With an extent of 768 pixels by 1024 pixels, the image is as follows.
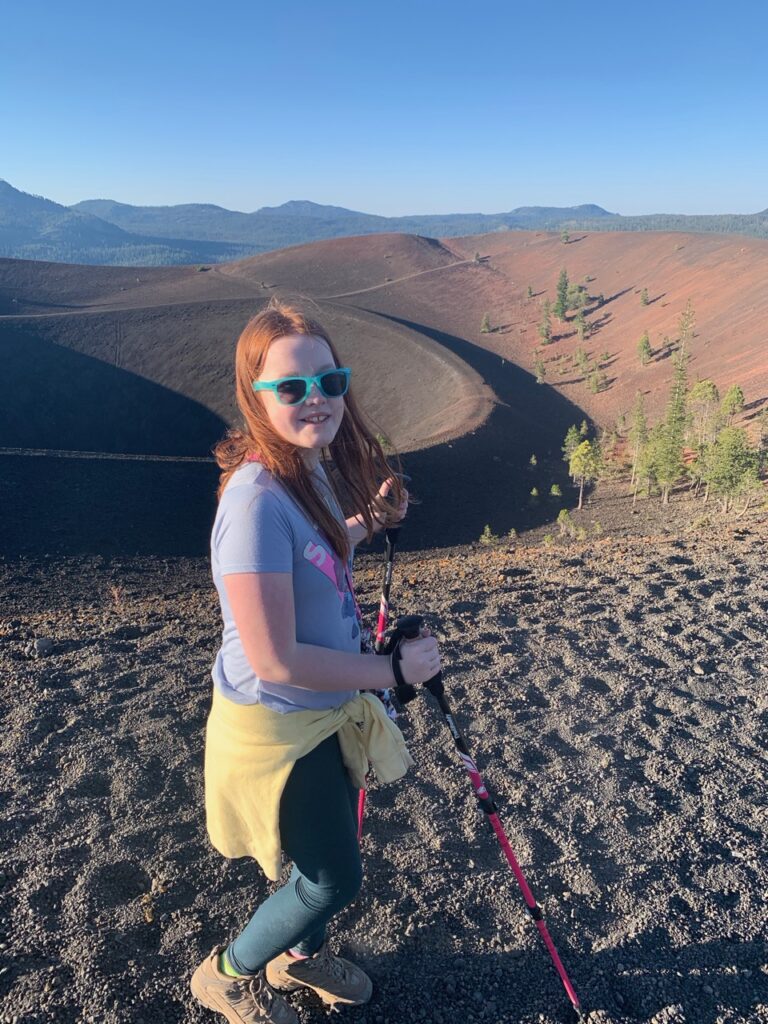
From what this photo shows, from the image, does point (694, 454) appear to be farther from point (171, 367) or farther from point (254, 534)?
point (171, 367)

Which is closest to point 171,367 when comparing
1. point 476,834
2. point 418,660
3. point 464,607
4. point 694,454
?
point 694,454

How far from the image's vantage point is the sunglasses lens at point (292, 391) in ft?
Result: 5.65

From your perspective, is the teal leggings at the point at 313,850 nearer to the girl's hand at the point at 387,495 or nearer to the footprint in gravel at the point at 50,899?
the girl's hand at the point at 387,495

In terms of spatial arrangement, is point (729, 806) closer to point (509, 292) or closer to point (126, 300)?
point (126, 300)

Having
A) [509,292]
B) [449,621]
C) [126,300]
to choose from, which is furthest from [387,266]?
[449,621]

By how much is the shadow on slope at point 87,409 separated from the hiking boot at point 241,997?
3413 centimetres

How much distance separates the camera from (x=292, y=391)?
173 cm

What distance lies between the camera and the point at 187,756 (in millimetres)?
3703

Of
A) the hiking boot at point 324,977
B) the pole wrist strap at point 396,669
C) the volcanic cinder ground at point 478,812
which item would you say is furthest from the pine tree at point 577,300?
the pole wrist strap at point 396,669

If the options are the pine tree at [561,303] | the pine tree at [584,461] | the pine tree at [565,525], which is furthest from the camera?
the pine tree at [561,303]

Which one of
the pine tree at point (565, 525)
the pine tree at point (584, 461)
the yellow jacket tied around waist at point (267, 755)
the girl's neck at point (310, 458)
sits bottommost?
the pine tree at point (565, 525)

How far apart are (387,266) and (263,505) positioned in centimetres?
8666

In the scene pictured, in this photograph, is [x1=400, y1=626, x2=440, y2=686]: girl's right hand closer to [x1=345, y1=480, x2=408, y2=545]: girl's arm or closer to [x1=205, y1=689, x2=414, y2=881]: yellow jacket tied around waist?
[x1=205, y1=689, x2=414, y2=881]: yellow jacket tied around waist

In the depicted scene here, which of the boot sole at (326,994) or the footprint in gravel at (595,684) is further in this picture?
the footprint in gravel at (595,684)
